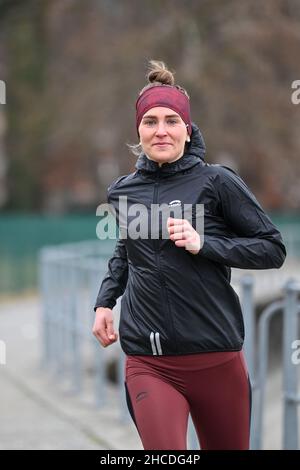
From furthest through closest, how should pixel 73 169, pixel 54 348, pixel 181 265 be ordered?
pixel 73 169 < pixel 54 348 < pixel 181 265

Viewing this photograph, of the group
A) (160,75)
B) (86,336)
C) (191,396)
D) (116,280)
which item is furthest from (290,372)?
(86,336)

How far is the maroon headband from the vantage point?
3479mm

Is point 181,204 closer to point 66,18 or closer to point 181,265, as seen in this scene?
point 181,265

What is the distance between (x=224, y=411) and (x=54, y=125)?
84.7ft

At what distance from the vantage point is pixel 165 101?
Result: 348 centimetres

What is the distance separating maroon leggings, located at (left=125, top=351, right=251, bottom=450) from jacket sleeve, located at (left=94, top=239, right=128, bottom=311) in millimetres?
343

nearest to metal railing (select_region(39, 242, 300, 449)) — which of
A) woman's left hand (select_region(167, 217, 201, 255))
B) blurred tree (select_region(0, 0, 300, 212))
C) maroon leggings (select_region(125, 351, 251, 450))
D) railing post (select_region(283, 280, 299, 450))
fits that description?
railing post (select_region(283, 280, 299, 450))

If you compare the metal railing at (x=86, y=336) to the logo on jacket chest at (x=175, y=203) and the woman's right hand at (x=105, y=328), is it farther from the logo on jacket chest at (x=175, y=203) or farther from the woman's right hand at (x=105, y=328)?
the logo on jacket chest at (x=175, y=203)

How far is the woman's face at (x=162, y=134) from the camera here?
11.2 ft

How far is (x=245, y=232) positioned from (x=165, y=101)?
58 centimetres

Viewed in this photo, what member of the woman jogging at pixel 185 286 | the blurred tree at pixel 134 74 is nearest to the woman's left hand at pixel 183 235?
the woman jogging at pixel 185 286

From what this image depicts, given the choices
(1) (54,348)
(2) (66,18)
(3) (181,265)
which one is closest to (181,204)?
(3) (181,265)

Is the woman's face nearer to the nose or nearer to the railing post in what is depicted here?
the nose

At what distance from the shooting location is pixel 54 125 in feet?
94.2
